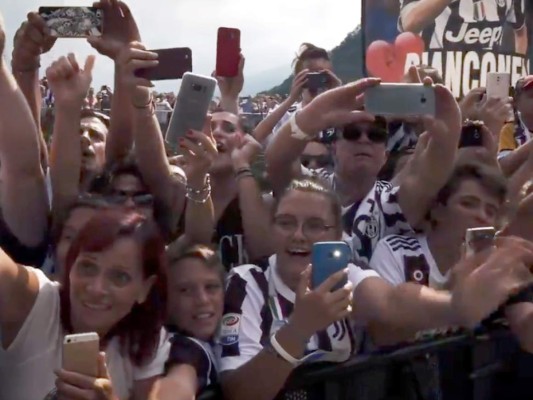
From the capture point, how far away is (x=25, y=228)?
2211 millimetres

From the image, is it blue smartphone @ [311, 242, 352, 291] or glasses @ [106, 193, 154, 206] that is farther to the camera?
glasses @ [106, 193, 154, 206]

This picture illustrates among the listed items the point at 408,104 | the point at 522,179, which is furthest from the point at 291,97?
the point at 408,104

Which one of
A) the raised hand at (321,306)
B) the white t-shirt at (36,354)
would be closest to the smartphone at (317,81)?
the raised hand at (321,306)

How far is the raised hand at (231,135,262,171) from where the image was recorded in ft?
9.69

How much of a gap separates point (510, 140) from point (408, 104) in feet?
8.04

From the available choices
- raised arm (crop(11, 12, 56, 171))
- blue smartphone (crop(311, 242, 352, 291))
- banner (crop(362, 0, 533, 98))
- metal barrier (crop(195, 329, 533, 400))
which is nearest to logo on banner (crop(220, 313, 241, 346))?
metal barrier (crop(195, 329, 533, 400))

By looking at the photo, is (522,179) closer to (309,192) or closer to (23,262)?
(309,192)

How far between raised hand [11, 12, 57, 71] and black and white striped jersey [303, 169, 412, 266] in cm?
101

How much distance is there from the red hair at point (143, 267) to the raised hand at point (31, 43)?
89 centimetres

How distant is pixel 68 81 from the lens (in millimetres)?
2338

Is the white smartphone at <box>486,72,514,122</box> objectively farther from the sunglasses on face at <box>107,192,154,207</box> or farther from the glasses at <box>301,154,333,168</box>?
the sunglasses on face at <box>107,192,154,207</box>

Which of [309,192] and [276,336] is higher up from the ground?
[309,192]

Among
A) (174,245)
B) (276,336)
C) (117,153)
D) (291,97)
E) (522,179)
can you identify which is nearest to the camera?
(276,336)

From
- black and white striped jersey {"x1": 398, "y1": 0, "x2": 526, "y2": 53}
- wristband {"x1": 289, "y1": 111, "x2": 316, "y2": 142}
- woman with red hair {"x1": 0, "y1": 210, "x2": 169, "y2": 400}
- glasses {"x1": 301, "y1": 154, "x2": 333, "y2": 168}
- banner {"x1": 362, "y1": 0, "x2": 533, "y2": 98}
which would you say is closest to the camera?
woman with red hair {"x1": 0, "y1": 210, "x2": 169, "y2": 400}
